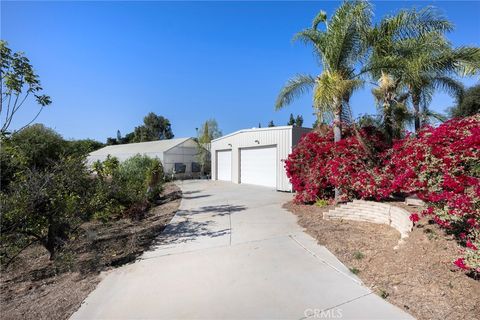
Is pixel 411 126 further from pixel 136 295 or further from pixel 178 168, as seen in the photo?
pixel 178 168

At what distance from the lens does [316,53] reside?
30.3 ft

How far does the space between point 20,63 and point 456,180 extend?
7.30 m

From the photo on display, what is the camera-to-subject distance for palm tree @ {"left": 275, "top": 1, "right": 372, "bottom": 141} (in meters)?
7.89

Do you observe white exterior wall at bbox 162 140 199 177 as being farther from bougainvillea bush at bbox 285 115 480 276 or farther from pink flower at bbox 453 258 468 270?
pink flower at bbox 453 258 468 270

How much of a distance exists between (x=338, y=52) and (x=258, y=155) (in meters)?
8.54

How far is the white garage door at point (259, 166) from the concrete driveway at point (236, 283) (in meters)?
8.46

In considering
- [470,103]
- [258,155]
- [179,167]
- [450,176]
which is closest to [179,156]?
[179,167]

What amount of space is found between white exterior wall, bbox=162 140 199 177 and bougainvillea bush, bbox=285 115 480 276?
15809 mm

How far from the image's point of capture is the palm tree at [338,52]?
311 inches

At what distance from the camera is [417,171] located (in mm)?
5605

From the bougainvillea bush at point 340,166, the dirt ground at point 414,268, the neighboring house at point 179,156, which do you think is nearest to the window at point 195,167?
the neighboring house at point 179,156

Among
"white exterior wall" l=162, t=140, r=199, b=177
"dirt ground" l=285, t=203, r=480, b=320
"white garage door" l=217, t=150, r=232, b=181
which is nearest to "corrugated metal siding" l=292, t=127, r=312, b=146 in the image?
"white garage door" l=217, t=150, r=232, b=181

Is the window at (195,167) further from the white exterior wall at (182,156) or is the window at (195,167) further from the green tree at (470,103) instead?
the green tree at (470,103)

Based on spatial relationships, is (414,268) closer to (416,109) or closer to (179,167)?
(416,109)
